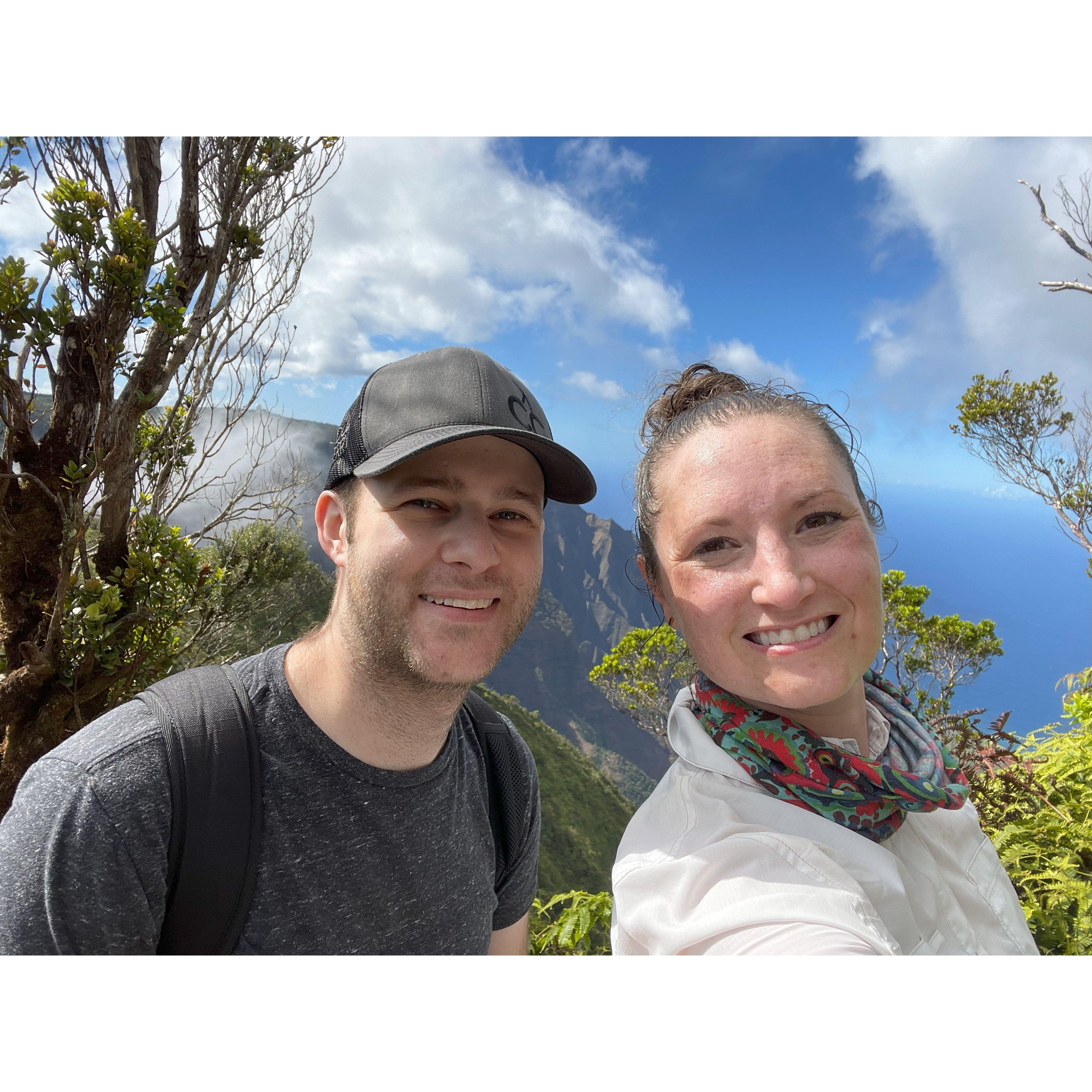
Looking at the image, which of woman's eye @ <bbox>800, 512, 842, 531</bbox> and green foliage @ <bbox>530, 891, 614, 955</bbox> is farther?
green foliage @ <bbox>530, 891, 614, 955</bbox>

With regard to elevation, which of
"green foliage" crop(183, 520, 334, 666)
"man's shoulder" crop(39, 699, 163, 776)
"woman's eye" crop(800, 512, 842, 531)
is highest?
"green foliage" crop(183, 520, 334, 666)

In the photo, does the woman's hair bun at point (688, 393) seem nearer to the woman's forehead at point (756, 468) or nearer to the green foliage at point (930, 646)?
the woman's forehead at point (756, 468)

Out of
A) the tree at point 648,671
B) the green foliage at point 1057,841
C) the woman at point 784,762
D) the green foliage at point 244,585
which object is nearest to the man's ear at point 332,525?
the woman at point 784,762

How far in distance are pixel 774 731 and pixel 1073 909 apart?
2428mm

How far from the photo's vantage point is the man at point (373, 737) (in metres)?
1.03

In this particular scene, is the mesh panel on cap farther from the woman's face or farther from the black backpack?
the woman's face

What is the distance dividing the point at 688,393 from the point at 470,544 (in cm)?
65

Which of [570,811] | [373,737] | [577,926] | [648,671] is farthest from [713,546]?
[570,811]

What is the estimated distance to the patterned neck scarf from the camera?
41.6 inches

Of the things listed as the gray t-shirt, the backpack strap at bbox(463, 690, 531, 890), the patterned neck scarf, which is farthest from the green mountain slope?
the patterned neck scarf

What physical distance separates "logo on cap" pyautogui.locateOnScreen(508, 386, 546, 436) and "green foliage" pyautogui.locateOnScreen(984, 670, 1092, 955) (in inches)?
95.3

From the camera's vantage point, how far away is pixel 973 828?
1279 mm

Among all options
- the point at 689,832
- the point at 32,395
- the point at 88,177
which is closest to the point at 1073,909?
the point at 689,832

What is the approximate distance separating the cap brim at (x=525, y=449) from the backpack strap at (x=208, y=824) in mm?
574
